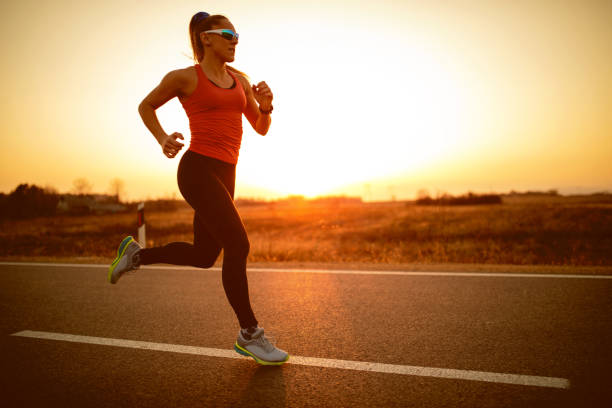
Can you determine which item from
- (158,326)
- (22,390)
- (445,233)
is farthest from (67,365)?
(445,233)

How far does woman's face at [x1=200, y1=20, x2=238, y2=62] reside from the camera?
8.71 ft

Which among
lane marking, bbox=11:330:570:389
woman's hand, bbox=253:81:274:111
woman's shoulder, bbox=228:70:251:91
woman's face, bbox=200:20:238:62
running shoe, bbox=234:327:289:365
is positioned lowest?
lane marking, bbox=11:330:570:389

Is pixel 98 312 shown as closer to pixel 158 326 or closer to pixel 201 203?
pixel 158 326

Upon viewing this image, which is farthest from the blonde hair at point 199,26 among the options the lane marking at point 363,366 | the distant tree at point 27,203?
the distant tree at point 27,203

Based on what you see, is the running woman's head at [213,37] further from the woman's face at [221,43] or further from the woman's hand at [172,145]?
the woman's hand at [172,145]

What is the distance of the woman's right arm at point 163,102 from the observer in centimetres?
247

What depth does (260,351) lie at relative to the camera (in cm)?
252

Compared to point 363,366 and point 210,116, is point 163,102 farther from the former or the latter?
point 363,366

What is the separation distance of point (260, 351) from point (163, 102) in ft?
5.90

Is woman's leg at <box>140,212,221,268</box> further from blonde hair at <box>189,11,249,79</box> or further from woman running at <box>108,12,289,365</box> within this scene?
blonde hair at <box>189,11,249,79</box>

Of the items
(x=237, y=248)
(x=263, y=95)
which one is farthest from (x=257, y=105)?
(x=237, y=248)

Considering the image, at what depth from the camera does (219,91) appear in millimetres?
2602

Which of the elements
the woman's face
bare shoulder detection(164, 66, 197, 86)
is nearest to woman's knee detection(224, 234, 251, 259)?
bare shoulder detection(164, 66, 197, 86)

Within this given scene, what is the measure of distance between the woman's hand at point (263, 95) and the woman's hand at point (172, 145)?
711mm
